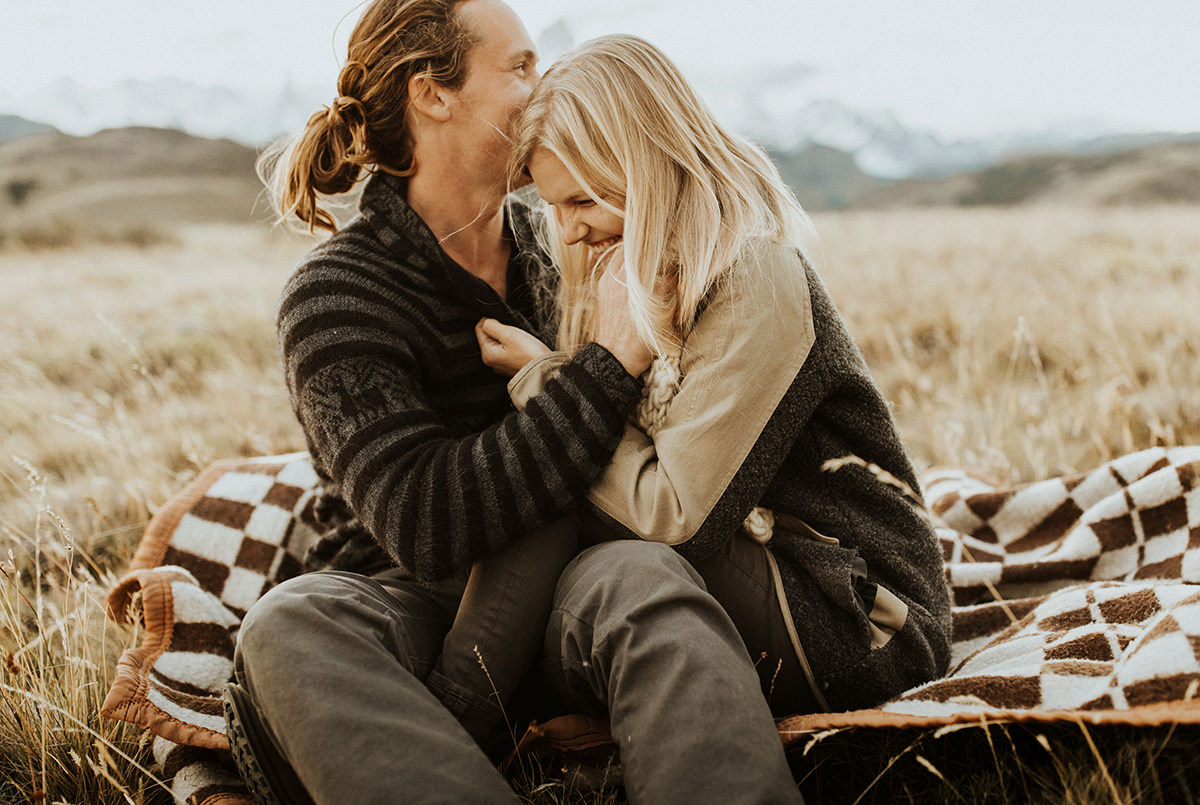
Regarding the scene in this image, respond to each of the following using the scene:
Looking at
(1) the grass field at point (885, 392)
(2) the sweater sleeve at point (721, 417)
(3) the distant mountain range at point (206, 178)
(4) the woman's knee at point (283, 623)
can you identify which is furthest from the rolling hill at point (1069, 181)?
(4) the woman's knee at point (283, 623)

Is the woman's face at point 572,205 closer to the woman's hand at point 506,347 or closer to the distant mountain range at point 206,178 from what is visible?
the woman's hand at point 506,347

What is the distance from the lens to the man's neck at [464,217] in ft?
8.57

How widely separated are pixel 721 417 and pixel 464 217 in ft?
3.90

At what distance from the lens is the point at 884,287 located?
7.04m

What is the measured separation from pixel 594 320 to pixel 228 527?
4.82 ft

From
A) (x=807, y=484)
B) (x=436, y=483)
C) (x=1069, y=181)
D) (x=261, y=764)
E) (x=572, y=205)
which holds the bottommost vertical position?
(x=1069, y=181)

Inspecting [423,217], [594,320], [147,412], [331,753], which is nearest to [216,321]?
[147,412]

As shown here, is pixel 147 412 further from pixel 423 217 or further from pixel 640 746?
pixel 640 746

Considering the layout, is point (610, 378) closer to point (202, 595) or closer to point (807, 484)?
point (807, 484)

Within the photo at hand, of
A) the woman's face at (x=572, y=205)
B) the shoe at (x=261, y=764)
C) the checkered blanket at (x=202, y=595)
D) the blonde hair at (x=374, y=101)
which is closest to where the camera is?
the shoe at (x=261, y=764)

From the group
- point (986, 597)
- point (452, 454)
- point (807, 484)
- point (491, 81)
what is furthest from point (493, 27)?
point (986, 597)

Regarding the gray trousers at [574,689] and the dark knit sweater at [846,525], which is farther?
the dark knit sweater at [846,525]

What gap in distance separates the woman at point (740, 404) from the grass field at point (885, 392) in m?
0.26

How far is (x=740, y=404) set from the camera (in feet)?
6.28
